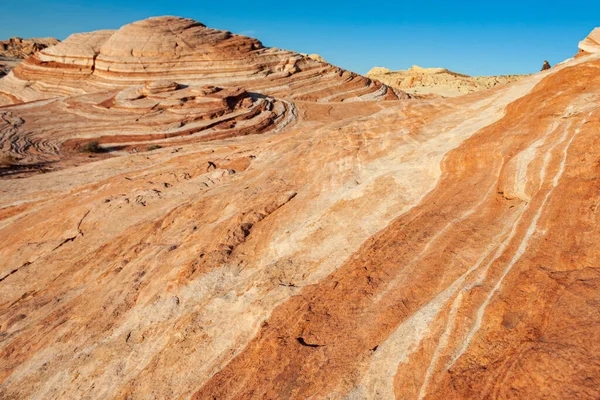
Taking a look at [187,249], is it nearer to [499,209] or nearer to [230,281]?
[230,281]

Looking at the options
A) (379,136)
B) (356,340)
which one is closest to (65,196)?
(379,136)

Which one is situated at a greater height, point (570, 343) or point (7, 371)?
point (570, 343)

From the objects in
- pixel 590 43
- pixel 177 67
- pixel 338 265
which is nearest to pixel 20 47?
pixel 177 67

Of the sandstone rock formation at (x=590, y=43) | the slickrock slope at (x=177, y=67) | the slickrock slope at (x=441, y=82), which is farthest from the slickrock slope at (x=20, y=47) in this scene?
the sandstone rock formation at (x=590, y=43)

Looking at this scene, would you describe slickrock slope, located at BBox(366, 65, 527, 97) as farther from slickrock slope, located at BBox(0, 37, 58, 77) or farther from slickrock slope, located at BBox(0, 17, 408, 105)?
slickrock slope, located at BBox(0, 37, 58, 77)

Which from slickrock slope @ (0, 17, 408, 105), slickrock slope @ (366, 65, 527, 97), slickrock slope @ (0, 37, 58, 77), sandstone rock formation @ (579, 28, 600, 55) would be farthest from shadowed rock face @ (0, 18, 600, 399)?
slickrock slope @ (0, 37, 58, 77)
